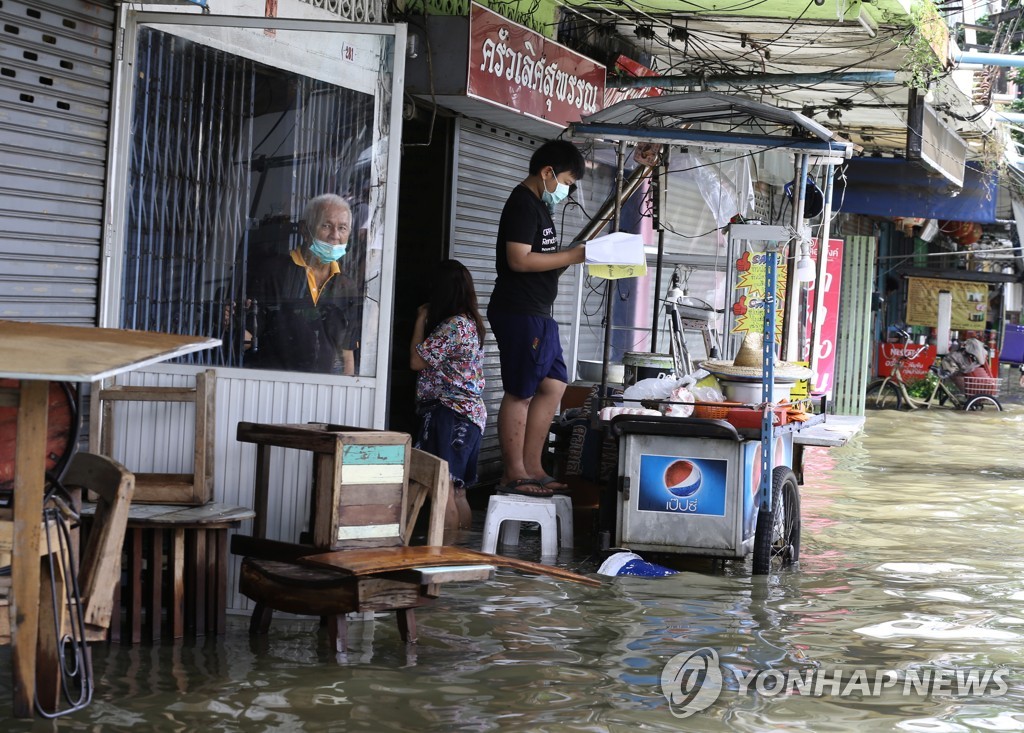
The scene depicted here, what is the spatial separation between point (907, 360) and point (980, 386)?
1.17 metres

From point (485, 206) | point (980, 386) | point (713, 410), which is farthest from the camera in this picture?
point (980, 386)

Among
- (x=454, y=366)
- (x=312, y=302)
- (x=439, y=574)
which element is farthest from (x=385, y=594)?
(x=454, y=366)

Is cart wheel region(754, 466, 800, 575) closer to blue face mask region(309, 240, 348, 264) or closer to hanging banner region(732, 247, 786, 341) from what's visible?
hanging banner region(732, 247, 786, 341)

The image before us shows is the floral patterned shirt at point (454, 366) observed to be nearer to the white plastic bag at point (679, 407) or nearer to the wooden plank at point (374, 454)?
the white plastic bag at point (679, 407)

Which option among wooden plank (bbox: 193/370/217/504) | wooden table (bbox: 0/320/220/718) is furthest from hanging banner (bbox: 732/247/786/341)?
wooden table (bbox: 0/320/220/718)

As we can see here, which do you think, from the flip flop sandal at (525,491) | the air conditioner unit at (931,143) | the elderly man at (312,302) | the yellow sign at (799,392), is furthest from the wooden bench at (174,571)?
the air conditioner unit at (931,143)

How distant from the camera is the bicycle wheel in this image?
19.1 meters

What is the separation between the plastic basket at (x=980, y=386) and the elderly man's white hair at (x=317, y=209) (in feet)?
51.4

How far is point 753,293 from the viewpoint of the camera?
7.66 metres

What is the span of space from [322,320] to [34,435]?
2.08 metres

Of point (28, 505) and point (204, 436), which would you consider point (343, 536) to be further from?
point (28, 505)

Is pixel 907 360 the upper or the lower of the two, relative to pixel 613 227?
lower

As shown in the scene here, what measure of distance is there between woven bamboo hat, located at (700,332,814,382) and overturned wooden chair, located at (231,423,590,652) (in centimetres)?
224

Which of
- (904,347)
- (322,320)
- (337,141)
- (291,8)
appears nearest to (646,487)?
(322,320)
